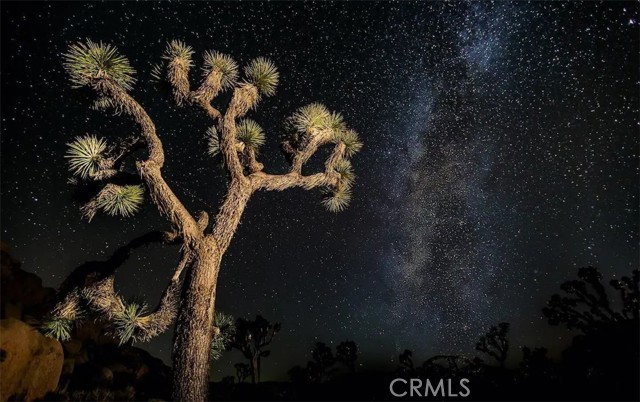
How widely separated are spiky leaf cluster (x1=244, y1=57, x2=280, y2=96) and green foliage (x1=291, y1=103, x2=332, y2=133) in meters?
0.79

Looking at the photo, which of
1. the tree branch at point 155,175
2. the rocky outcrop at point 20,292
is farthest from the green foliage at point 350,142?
the rocky outcrop at point 20,292

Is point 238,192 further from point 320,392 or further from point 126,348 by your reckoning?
point 320,392

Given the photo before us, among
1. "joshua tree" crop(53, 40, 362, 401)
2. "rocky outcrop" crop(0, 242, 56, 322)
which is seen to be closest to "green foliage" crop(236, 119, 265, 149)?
"joshua tree" crop(53, 40, 362, 401)

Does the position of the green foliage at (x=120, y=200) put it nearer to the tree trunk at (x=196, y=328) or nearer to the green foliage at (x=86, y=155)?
the green foliage at (x=86, y=155)

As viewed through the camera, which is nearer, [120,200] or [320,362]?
[120,200]

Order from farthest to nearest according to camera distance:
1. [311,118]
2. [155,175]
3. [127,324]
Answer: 1. [311,118]
2. [155,175]
3. [127,324]

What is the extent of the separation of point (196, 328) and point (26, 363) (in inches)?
228

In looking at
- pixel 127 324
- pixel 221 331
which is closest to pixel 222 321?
pixel 221 331

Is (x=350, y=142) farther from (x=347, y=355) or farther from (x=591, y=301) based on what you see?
(x=347, y=355)

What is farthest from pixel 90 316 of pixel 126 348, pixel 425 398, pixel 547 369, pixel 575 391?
pixel 547 369

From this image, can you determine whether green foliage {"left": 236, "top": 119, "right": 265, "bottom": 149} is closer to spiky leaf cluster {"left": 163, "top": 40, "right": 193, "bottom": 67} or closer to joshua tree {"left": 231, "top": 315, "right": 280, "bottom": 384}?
spiky leaf cluster {"left": 163, "top": 40, "right": 193, "bottom": 67}

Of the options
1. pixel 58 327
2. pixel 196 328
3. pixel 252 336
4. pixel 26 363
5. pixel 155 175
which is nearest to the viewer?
pixel 196 328

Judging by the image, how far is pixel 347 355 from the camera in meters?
26.4

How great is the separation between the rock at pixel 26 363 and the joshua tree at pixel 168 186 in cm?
321
